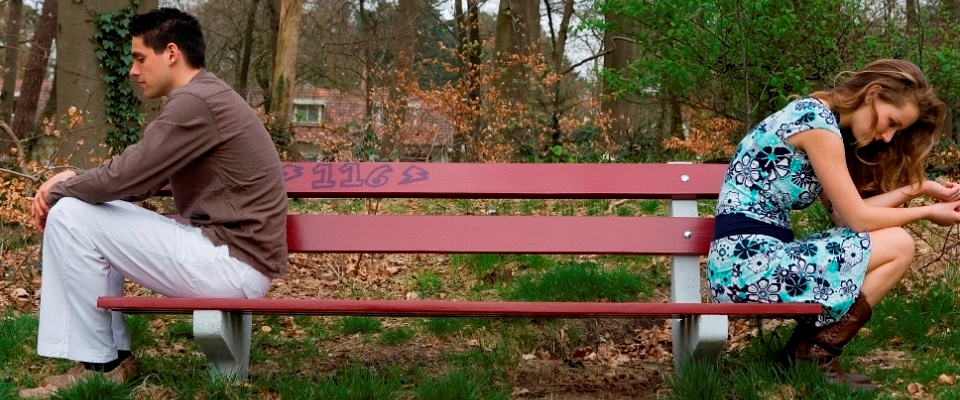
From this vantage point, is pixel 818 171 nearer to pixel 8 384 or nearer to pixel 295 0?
pixel 8 384

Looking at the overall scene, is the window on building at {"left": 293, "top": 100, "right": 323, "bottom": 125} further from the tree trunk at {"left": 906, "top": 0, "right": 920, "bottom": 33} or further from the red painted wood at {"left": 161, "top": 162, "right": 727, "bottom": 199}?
the red painted wood at {"left": 161, "top": 162, "right": 727, "bottom": 199}

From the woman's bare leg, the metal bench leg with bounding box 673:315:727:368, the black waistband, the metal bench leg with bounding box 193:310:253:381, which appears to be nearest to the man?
the metal bench leg with bounding box 193:310:253:381

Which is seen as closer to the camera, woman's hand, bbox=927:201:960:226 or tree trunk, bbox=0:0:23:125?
Answer: woman's hand, bbox=927:201:960:226

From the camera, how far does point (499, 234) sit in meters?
3.87

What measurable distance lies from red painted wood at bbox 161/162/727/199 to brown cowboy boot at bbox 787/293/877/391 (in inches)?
29.4

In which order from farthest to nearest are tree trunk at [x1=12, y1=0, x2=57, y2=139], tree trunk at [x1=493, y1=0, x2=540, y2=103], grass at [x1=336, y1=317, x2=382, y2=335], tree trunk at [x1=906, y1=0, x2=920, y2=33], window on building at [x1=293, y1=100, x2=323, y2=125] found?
tree trunk at [x1=12, y1=0, x2=57, y2=139] → tree trunk at [x1=493, y1=0, x2=540, y2=103] → window on building at [x1=293, y1=100, x2=323, y2=125] → tree trunk at [x1=906, y1=0, x2=920, y2=33] → grass at [x1=336, y1=317, x2=382, y2=335]

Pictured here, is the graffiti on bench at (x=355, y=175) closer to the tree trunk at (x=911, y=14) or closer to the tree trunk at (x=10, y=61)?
the tree trunk at (x=911, y=14)

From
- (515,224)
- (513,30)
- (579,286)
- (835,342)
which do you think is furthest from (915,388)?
(513,30)

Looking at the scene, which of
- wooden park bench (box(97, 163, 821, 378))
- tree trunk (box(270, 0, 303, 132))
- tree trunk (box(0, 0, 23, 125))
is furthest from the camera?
tree trunk (box(0, 0, 23, 125))

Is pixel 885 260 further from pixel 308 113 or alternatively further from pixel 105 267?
pixel 308 113

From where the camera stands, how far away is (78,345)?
10.9 feet

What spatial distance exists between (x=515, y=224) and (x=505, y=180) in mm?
254

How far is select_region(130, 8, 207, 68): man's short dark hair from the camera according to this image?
352cm

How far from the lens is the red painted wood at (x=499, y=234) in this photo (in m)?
3.82
